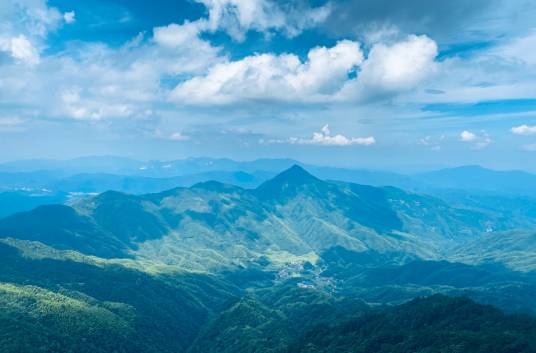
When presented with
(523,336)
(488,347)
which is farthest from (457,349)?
(523,336)

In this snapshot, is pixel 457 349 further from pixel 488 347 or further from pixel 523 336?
pixel 523 336
